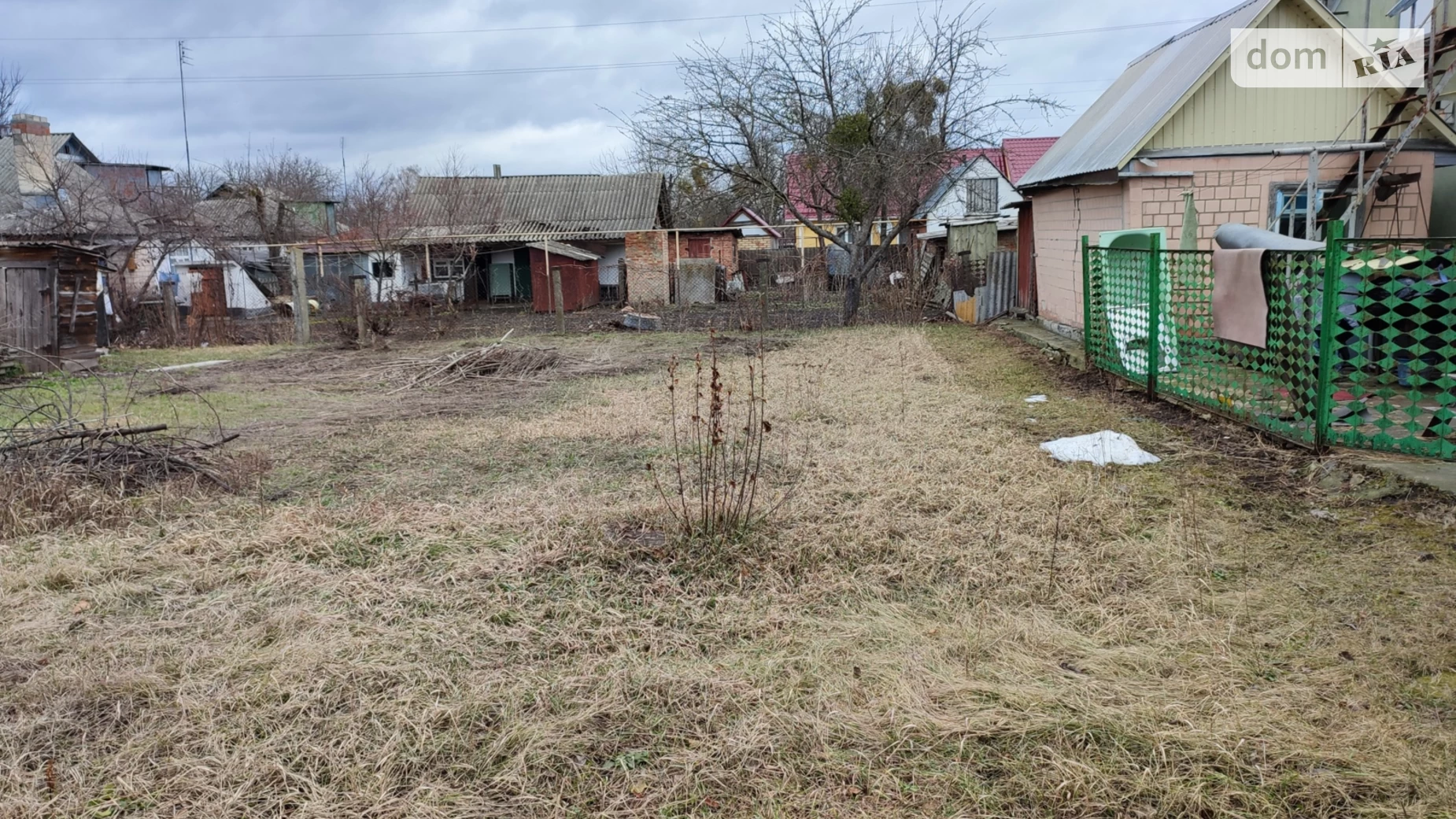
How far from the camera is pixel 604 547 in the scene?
464cm

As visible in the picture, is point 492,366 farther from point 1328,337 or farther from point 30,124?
point 30,124

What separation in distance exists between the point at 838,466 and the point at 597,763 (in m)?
3.69

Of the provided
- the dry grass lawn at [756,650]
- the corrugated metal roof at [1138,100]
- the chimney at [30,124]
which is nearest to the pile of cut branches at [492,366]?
the dry grass lawn at [756,650]

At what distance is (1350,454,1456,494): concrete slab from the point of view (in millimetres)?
5031

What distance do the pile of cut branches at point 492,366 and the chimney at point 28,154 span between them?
16.8 metres

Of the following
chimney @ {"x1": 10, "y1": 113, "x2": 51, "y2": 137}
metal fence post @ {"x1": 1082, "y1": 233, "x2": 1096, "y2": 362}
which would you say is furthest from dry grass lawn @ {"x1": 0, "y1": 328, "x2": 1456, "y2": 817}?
chimney @ {"x1": 10, "y1": 113, "x2": 51, "y2": 137}

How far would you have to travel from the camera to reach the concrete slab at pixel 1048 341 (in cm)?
1120

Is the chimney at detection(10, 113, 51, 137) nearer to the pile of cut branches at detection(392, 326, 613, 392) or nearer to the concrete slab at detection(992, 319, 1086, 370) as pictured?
the pile of cut branches at detection(392, 326, 613, 392)

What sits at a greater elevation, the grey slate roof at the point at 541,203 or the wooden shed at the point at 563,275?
the grey slate roof at the point at 541,203

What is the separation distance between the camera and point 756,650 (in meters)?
3.61

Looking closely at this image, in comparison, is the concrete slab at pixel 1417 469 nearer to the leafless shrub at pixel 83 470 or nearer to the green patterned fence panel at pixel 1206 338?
the green patterned fence panel at pixel 1206 338

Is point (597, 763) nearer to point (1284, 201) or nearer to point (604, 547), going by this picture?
point (604, 547)

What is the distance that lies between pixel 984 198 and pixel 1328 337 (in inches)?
1290

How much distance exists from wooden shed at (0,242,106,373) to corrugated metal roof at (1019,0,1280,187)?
46.6 feet
